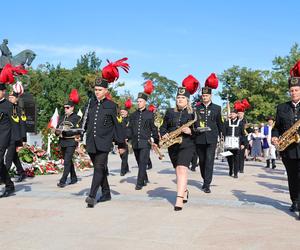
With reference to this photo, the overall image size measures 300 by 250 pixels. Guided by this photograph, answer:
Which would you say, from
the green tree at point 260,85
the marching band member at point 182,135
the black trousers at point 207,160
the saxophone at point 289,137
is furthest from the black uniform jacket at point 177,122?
the green tree at point 260,85

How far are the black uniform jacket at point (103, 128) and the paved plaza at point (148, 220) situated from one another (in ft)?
3.33

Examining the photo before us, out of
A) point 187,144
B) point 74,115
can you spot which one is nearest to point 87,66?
point 74,115

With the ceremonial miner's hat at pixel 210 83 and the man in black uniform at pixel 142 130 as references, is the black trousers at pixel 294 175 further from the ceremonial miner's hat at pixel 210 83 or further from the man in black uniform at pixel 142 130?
the man in black uniform at pixel 142 130

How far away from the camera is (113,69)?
8.15 meters

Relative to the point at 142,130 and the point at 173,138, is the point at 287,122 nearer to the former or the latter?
Answer: the point at 173,138

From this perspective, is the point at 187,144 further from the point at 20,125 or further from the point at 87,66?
the point at 87,66

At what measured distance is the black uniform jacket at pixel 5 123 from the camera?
8.26 metres

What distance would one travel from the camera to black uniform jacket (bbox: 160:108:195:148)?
24.8ft

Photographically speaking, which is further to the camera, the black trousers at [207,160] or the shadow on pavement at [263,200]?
the black trousers at [207,160]

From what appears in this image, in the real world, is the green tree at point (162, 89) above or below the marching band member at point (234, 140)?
above

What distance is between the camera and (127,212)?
6984 millimetres

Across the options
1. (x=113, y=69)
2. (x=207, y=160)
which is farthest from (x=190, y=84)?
(x=207, y=160)

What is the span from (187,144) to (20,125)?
12.6ft

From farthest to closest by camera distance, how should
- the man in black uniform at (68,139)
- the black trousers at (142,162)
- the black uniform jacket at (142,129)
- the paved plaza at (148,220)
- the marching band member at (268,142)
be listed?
the marching band member at (268,142) → the black uniform jacket at (142,129) → the man in black uniform at (68,139) → the black trousers at (142,162) → the paved plaza at (148,220)
